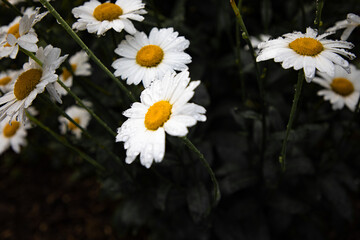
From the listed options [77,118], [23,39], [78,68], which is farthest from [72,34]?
[77,118]

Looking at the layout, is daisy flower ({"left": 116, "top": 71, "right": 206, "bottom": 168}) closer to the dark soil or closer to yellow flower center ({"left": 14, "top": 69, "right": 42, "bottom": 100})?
yellow flower center ({"left": 14, "top": 69, "right": 42, "bottom": 100})

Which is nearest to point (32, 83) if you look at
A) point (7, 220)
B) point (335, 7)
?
point (335, 7)

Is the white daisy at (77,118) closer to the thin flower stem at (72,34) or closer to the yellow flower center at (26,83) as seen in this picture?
the yellow flower center at (26,83)

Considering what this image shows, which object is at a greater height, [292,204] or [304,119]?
[304,119]

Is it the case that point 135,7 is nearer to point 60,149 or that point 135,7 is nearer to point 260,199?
point 260,199

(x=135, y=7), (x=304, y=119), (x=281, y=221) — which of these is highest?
(x=135, y=7)

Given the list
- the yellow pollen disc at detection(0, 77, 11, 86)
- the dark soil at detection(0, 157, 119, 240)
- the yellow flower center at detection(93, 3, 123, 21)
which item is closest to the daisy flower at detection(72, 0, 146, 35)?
the yellow flower center at detection(93, 3, 123, 21)

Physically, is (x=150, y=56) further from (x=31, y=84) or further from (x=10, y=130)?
(x=10, y=130)
